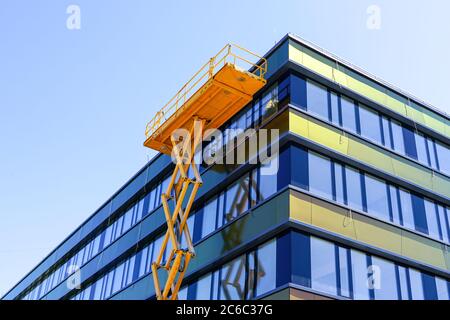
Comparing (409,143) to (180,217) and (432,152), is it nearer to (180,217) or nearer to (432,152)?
(432,152)

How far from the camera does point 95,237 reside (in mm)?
36250

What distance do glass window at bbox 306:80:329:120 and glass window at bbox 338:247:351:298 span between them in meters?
5.60

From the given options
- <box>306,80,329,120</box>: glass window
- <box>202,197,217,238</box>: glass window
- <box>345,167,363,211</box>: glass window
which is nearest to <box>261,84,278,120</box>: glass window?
<box>306,80,329,120</box>: glass window

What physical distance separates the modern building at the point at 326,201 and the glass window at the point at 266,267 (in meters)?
0.04

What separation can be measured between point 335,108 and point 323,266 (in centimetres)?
719

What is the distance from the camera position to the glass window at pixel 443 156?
84.0 ft

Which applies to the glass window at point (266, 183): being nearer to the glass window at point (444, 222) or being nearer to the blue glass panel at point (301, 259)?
the blue glass panel at point (301, 259)

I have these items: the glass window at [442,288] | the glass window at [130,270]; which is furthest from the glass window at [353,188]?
the glass window at [130,270]

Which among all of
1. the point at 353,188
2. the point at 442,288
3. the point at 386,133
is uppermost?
the point at 386,133

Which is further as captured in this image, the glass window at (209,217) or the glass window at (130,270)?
the glass window at (130,270)

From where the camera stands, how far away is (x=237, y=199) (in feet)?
69.9

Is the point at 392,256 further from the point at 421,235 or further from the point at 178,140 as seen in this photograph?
the point at 178,140

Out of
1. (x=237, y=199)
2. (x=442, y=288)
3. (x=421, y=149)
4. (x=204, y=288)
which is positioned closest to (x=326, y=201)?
(x=237, y=199)
